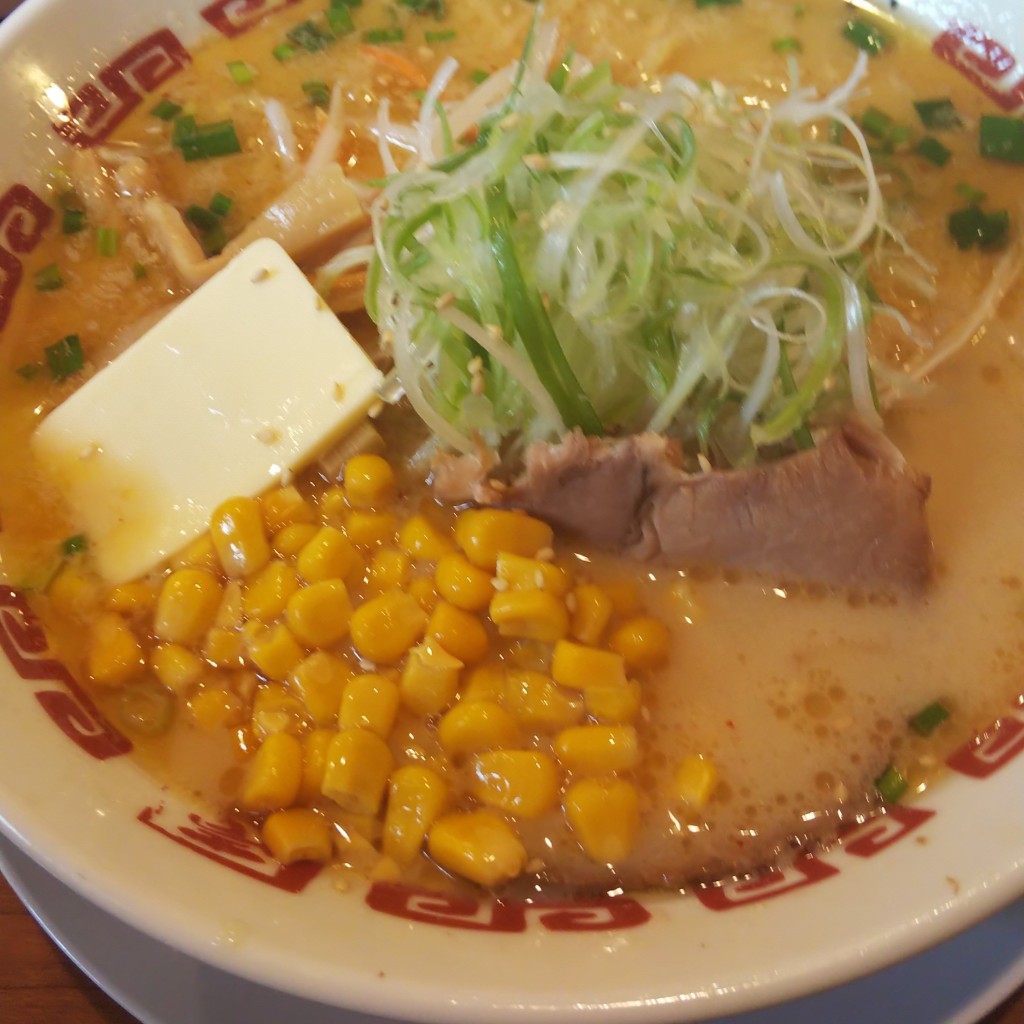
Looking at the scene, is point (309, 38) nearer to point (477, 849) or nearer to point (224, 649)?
point (224, 649)

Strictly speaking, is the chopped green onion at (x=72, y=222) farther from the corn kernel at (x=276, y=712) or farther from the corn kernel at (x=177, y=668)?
the corn kernel at (x=276, y=712)

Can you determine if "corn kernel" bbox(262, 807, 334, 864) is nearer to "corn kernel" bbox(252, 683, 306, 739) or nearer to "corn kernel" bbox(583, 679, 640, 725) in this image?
"corn kernel" bbox(252, 683, 306, 739)

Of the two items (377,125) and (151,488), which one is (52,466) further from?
(377,125)

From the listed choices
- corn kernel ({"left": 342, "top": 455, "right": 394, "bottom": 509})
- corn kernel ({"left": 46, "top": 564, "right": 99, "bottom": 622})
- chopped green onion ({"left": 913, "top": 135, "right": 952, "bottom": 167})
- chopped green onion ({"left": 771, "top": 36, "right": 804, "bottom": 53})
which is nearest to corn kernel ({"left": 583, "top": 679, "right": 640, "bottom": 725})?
corn kernel ({"left": 342, "top": 455, "right": 394, "bottom": 509})

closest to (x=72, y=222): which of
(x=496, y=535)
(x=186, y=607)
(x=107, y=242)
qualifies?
(x=107, y=242)

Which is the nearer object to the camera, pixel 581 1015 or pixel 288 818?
pixel 581 1015

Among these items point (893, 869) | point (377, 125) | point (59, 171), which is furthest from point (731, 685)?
point (59, 171)
